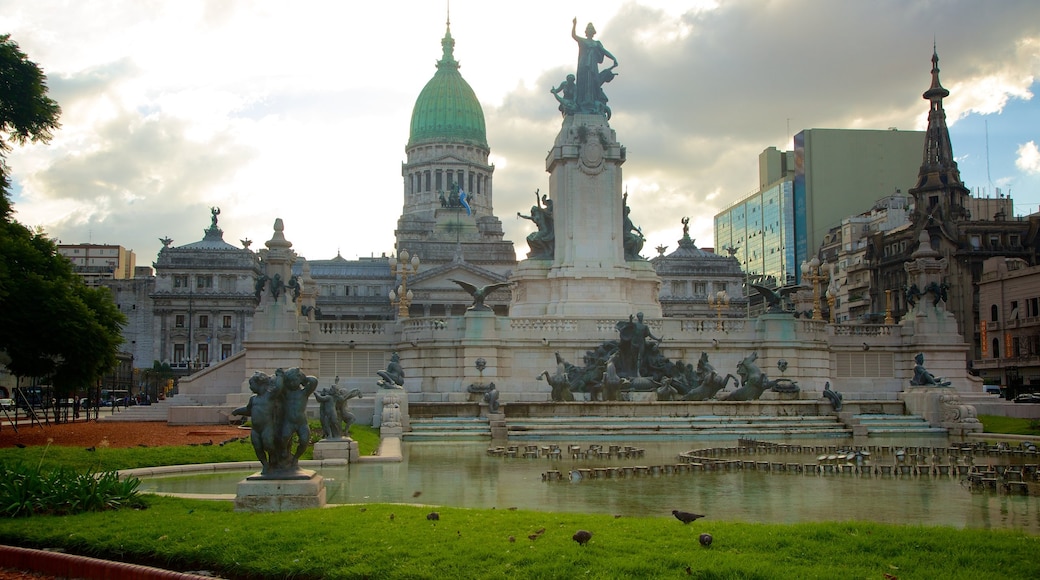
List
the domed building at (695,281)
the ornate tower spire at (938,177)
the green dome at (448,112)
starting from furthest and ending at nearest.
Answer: the green dome at (448,112) → the domed building at (695,281) → the ornate tower spire at (938,177)

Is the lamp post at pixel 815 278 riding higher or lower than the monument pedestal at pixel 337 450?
higher

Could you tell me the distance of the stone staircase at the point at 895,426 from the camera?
32.9 m

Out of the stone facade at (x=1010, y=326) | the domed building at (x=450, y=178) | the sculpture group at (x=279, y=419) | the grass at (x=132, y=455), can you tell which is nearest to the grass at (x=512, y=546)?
the sculpture group at (x=279, y=419)

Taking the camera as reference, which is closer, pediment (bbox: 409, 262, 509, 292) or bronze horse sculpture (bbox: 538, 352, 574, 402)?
bronze horse sculpture (bbox: 538, 352, 574, 402)

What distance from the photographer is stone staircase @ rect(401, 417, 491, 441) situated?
30.2m

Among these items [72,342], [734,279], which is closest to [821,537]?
[72,342]

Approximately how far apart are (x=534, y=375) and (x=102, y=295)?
1838cm

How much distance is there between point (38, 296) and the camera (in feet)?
111

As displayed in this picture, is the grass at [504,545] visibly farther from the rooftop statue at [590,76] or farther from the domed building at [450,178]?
the domed building at [450,178]

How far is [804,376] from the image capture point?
43.3m

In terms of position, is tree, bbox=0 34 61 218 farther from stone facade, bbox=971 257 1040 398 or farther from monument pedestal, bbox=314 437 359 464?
stone facade, bbox=971 257 1040 398

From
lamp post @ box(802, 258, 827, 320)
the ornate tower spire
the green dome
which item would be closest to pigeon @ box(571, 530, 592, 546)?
lamp post @ box(802, 258, 827, 320)

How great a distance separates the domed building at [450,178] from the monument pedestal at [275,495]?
11041 cm

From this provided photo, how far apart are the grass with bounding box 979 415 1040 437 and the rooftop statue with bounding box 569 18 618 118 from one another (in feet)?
76.5
